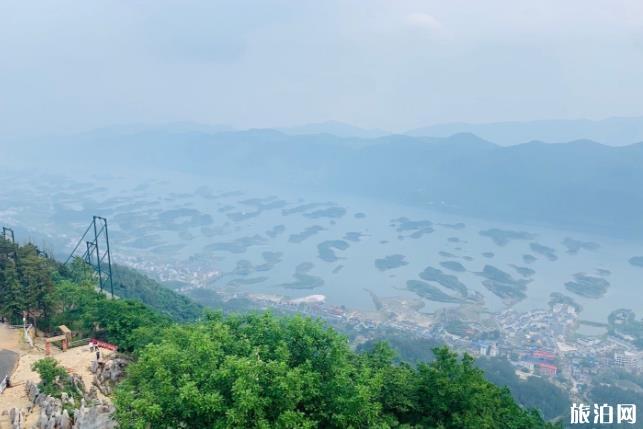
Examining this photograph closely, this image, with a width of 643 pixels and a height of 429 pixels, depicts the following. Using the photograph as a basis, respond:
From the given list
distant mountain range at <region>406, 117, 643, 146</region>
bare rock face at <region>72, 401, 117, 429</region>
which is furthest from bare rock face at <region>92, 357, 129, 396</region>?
distant mountain range at <region>406, 117, 643, 146</region>

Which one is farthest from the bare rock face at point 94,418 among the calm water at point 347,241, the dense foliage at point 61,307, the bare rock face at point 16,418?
the calm water at point 347,241

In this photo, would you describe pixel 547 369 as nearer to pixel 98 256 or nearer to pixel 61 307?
pixel 98 256

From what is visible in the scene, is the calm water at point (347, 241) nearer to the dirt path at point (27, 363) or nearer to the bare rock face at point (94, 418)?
the dirt path at point (27, 363)

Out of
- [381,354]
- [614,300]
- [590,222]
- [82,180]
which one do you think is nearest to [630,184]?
[590,222]

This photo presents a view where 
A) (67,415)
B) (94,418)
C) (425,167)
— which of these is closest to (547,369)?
(94,418)

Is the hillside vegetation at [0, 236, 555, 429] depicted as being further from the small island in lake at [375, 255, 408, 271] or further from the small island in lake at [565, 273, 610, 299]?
the small island in lake at [375, 255, 408, 271]

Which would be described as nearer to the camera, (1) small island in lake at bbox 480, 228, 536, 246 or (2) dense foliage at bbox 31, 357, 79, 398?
(2) dense foliage at bbox 31, 357, 79, 398
